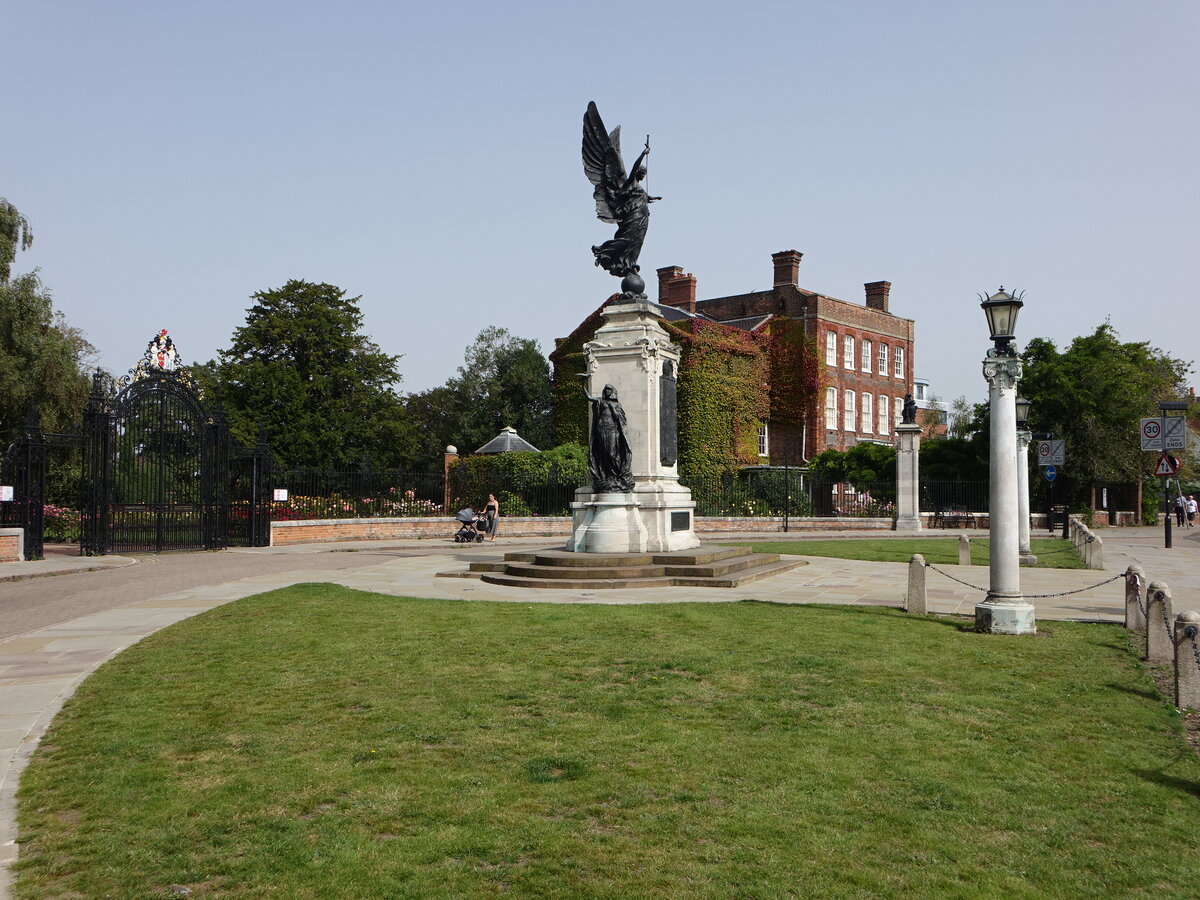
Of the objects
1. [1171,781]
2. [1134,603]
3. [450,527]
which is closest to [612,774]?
[1171,781]

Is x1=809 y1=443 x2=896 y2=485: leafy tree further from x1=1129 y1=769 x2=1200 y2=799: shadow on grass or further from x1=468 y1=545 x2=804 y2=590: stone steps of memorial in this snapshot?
x1=1129 y1=769 x2=1200 y2=799: shadow on grass

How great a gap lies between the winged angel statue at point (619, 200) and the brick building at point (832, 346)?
3074 centimetres

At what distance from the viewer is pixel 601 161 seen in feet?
59.8

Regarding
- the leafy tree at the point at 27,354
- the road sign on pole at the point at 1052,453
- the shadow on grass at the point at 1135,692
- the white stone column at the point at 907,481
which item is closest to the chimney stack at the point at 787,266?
the white stone column at the point at 907,481

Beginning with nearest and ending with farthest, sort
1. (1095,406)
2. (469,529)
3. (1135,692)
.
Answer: (1135,692) < (469,529) < (1095,406)

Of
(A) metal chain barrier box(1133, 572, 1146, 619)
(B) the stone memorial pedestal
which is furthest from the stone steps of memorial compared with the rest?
(A) metal chain barrier box(1133, 572, 1146, 619)

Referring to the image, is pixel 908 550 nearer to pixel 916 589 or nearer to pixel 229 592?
pixel 916 589

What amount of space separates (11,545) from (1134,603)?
20.7m

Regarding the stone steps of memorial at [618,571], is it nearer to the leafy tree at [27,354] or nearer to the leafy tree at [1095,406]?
the leafy tree at [27,354]

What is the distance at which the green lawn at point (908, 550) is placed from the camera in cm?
2094

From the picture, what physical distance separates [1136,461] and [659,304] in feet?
80.7

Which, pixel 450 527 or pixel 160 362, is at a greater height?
pixel 160 362

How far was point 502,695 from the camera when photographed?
277 inches

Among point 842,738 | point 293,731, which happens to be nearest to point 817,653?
point 842,738
